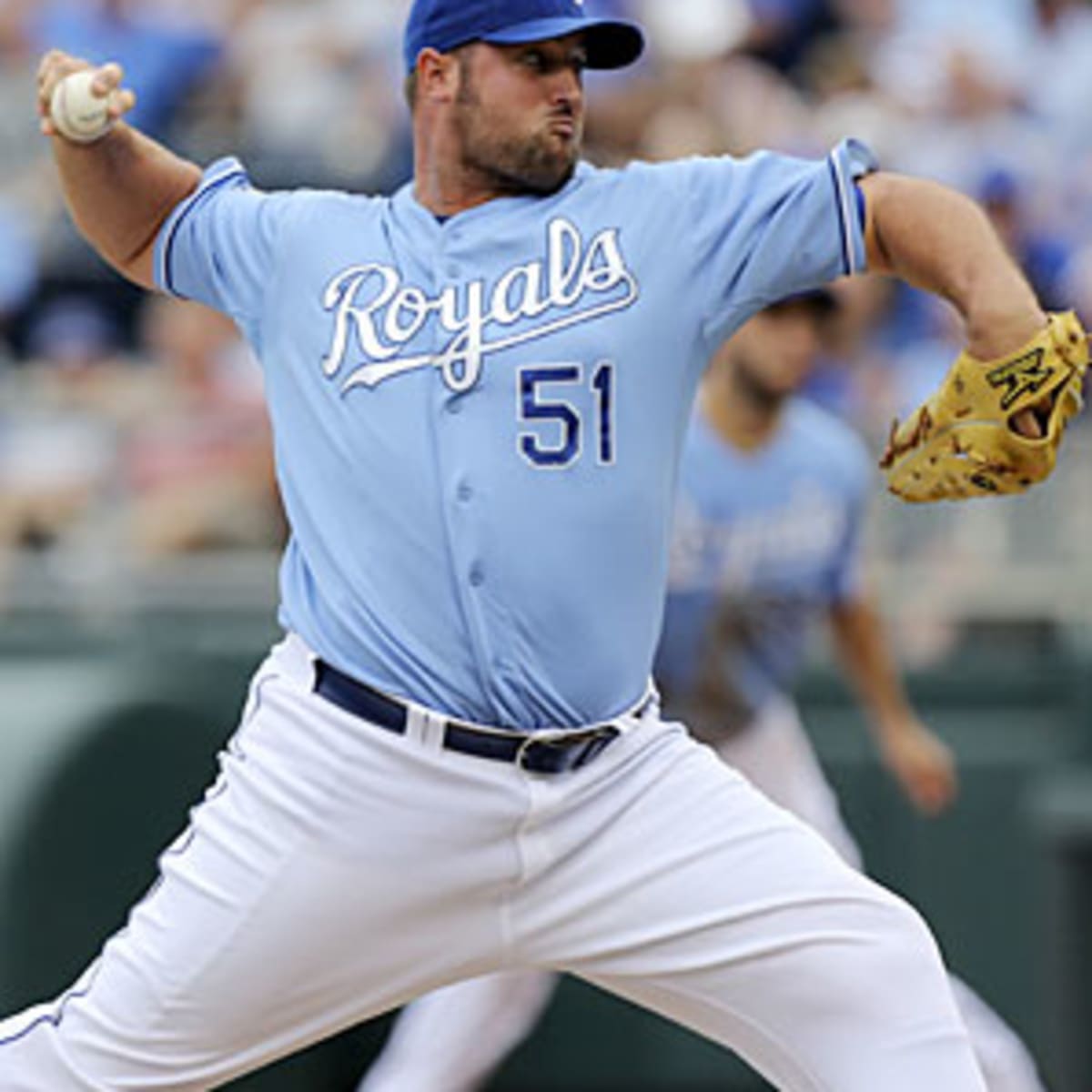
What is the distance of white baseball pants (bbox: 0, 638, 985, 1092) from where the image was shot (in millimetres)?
3689

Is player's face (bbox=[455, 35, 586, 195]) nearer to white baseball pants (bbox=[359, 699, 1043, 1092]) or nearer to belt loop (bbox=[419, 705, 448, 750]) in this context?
belt loop (bbox=[419, 705, 448, 750])

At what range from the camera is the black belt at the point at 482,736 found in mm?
3727

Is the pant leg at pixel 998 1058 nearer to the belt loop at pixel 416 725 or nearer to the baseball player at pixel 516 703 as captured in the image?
the baseball player at pixel 516 703

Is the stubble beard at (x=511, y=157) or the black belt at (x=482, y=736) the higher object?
the stubble beard at (x=511, y=157)

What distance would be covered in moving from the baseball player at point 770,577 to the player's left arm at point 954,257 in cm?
243

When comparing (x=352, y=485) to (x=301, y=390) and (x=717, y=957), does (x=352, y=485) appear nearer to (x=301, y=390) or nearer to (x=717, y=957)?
(x=301, y=390)

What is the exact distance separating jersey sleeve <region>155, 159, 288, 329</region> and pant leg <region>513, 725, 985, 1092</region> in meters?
0.92

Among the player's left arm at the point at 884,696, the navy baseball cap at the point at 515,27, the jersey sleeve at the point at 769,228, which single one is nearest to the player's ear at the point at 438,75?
the navy baseball cap at the point at 515,27

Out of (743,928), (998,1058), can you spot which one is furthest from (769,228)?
(998,1058)

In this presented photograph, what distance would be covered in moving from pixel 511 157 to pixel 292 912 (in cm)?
119

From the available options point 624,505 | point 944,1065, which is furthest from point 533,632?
point 944,1065

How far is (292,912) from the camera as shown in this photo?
370 cm

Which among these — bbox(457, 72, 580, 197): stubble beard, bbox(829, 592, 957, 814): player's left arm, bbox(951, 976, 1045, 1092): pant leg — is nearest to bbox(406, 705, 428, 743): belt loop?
bbox(457, 72, 580, 197): stubble beard

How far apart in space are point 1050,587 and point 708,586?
1157 mm
